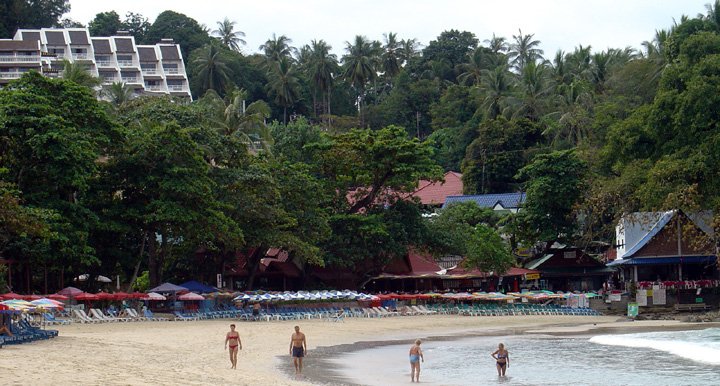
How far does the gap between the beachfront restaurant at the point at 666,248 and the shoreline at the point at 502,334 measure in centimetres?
462

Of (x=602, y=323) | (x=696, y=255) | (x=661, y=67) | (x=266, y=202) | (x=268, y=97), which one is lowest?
(x=602, y=323)

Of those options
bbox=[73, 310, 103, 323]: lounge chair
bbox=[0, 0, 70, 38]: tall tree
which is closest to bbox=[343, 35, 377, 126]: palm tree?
bbox=[0, 0, 70, 38]: tall tree

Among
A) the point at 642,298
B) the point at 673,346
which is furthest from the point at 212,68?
the point at 673,346

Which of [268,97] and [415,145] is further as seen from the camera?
[268,97]

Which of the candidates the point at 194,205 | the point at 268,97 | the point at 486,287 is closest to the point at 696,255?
the point at 486,287

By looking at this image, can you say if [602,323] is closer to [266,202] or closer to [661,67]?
[266,202]

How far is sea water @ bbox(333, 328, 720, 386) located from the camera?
2673 centimetres

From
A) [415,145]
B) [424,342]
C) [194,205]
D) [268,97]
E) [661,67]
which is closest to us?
[424,342]

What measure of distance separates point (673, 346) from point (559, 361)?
6723 millimetres

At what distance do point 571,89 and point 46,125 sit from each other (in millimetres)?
51064

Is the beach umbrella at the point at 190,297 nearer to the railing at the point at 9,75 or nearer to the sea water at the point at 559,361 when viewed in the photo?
the sea water at the point at 559,361

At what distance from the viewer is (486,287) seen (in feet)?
218

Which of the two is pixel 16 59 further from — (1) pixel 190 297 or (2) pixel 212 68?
(1) pixel 190 297

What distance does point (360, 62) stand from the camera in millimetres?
106375
